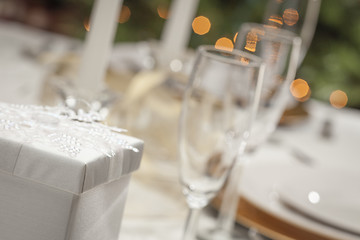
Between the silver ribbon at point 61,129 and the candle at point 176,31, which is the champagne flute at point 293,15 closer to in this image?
the candle at point 176,31

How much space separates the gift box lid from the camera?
316 millimetres

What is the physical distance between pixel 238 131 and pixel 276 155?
45 centimetres

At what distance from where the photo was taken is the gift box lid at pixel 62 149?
1.04ft

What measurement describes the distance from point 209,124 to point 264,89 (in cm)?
17

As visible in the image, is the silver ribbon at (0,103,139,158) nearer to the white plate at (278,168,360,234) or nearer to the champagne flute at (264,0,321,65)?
the white plate at (278,168,360,234)

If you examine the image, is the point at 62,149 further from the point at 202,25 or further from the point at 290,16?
the point at 202,25

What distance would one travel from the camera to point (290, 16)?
75cm

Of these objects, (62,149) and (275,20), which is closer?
(62,149)

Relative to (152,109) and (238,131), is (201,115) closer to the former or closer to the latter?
(238,131)

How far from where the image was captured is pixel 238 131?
486mm

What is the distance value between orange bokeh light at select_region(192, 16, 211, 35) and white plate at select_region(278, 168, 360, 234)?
2133mm

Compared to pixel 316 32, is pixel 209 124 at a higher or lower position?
lower

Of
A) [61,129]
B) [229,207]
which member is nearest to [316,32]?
[229,207]

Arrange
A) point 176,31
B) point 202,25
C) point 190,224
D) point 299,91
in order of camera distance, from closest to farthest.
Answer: point 190,224 < point 176,31 < point 299,91 < point 202,25
